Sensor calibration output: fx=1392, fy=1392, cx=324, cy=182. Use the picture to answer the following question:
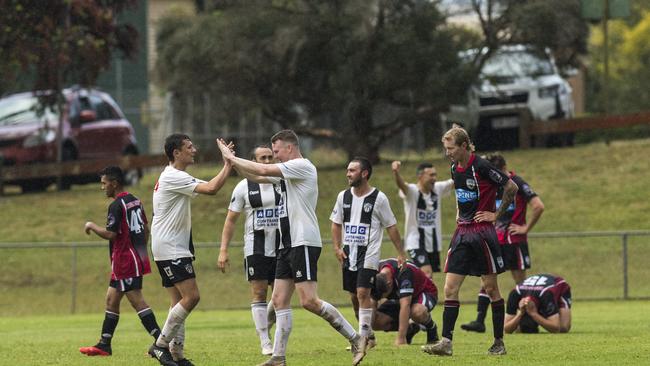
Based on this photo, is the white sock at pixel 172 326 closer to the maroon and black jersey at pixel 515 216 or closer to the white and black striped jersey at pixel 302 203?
the white and black striped jersey at pixel 302 203

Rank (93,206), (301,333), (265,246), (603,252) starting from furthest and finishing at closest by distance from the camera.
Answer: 1. (93,206)
2. (603,252)
3. (301,333)
4. (265,246)

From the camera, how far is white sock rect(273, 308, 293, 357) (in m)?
11.7

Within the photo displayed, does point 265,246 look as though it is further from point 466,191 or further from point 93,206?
point 93,206

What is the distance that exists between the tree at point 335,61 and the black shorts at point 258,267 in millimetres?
16333

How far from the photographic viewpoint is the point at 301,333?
1739cm

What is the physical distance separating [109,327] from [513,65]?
1921 cm

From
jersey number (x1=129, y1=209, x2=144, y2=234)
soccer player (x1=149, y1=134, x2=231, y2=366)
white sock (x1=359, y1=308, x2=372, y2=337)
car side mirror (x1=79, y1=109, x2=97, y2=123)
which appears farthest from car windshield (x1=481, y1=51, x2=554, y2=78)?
soccer player (x1=149, y1=134, x2=231, y2=366)

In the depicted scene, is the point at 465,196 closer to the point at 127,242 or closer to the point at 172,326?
the point at 172,326

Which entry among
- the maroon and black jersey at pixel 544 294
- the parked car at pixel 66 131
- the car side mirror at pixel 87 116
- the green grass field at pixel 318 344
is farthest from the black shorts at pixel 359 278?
the car side mirror at pixel 87 116

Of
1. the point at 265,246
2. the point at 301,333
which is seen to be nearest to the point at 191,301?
the point at 265,246

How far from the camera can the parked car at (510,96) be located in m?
31.4

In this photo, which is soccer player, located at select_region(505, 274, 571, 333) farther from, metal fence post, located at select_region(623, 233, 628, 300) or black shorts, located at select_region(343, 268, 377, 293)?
metal fence post, located at select_region(623, 233, 628, 300)

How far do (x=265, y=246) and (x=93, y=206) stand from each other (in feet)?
56.7

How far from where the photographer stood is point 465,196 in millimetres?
12930
